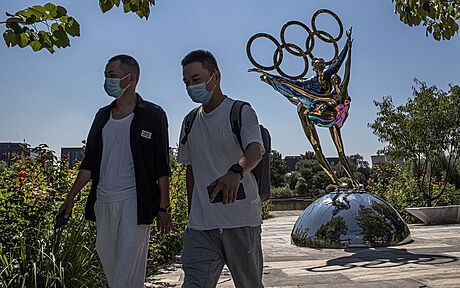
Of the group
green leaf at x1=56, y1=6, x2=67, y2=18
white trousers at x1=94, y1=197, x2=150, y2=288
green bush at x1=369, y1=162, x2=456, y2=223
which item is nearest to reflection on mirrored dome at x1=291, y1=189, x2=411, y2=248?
white trousers at x1=94, y1=197, x2=150, y2=288

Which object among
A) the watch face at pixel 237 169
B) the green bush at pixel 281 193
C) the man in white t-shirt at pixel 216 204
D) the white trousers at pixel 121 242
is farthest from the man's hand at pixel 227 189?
the green bush at pixel 281 193

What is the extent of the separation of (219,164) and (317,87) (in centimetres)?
667

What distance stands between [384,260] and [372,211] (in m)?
1.91

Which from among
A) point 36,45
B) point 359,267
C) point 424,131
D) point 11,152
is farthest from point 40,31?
point 424,131

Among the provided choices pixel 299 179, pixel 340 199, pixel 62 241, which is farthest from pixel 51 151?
pixel 299 179

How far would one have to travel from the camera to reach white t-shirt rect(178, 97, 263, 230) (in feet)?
9.42

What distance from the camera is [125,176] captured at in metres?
3.40

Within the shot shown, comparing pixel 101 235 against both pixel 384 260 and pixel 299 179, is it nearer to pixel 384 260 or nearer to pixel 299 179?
pixel 384 260

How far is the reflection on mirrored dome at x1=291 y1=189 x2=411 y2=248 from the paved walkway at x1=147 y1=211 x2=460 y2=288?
0.65 feet

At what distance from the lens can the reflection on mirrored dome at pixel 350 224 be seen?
841cm

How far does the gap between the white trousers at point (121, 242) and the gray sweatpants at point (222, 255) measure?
0.51 m

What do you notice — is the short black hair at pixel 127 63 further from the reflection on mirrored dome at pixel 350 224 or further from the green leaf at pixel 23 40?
the reflection on mirrored dome at pixel 350 224

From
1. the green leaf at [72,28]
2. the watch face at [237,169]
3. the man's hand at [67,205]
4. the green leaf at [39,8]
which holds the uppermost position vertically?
the green leaf at [39,8]

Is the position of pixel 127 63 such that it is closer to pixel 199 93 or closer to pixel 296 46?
pixel 199 93
